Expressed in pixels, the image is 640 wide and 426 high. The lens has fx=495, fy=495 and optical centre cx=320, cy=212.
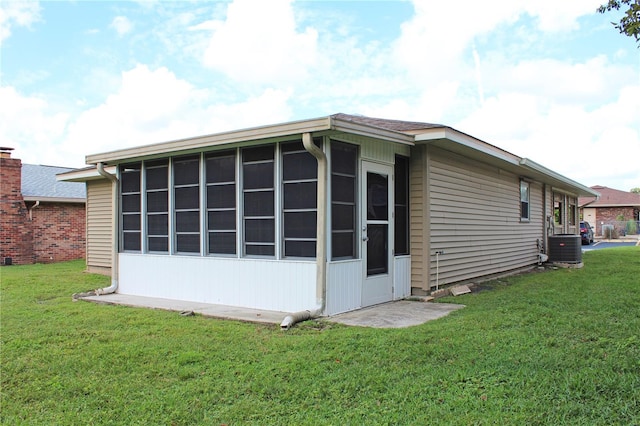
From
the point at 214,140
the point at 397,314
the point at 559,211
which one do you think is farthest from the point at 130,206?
the point at 559,211

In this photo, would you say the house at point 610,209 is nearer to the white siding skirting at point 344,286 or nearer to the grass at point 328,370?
the white siding skirting at point 344,286

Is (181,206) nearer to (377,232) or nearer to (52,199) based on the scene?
(377,232)

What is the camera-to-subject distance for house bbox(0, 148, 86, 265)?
1583 cm

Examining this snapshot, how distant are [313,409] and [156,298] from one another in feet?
19.0

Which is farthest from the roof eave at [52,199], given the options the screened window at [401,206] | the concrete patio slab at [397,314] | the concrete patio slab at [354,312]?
the concrete patio slab at [397,314]

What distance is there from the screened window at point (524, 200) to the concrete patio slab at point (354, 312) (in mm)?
6673

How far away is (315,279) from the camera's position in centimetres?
654

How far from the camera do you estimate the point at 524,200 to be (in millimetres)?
13219

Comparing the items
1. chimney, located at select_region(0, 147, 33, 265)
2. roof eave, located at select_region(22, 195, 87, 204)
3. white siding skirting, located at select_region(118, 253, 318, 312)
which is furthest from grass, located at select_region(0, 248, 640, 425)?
roof eave, located at select_region(22, 195, 87, 204)

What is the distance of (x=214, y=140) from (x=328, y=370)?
4150mm

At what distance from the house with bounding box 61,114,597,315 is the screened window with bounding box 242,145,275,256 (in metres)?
0.02

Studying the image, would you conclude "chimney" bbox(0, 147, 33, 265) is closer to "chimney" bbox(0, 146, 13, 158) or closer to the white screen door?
"chimney" bbox(0, 146, 13, 158)

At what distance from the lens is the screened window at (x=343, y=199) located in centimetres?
659

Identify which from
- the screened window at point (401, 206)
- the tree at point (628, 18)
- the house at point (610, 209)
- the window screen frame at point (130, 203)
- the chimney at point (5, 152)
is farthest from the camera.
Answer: the house at point (610, 209)
